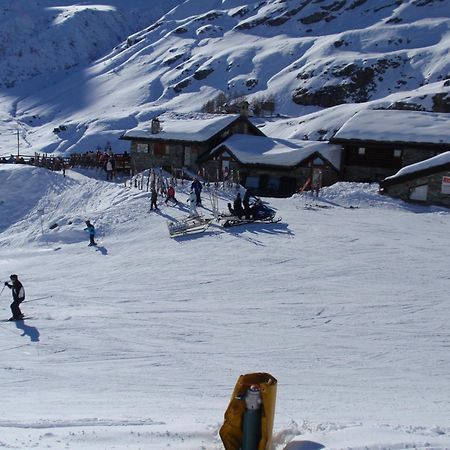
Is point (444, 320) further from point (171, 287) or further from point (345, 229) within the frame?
point (345, 229)

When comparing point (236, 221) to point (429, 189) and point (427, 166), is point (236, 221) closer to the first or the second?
point (429, 189)

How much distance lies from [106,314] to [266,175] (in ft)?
71.3

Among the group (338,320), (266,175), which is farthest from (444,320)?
(266,175)

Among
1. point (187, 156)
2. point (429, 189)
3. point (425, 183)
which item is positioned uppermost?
point (425, 183)

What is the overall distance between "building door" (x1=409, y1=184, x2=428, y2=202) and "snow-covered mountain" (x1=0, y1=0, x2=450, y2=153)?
2737cm

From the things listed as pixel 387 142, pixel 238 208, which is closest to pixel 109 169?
pixel 238 208

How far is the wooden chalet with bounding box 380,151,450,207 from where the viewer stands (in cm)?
2719

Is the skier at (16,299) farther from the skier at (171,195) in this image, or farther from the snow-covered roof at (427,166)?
the snow-covered roof at (427,166)

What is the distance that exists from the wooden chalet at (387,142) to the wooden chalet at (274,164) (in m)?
1.07

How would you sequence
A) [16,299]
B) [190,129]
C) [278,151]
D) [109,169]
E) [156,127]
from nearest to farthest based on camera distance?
[16,299], [109,169], [278,151], [190,129], [156,127]

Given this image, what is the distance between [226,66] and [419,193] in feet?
239

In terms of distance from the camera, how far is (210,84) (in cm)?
9262

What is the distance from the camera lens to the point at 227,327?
46.7 feet

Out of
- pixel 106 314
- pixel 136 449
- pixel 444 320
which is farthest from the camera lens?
pixel 106 314
